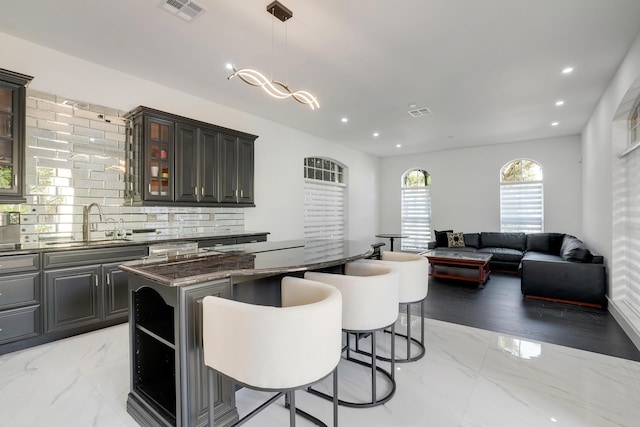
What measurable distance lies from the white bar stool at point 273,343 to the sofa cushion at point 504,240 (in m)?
6.88

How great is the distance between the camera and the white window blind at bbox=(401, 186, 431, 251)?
857cm

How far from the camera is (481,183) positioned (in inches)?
303

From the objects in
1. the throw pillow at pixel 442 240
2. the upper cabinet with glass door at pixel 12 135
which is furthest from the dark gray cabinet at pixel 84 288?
the throw pillow at pixel 442 240

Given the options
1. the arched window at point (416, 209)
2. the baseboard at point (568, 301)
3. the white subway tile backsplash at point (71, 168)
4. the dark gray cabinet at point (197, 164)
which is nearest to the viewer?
the white subway tile backsplash at point (71, 168)

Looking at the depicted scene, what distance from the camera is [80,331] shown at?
3086 mm

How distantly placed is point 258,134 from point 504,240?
5914 mm

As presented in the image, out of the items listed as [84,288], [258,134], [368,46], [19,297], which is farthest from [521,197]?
[19,297]

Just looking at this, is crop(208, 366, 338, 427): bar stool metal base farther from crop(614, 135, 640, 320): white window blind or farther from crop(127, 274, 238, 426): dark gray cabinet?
crop(614, 135, 640, 320): white window blind

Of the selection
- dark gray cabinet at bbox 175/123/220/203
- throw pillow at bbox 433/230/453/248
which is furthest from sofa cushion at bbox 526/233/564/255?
dark gray cabinet at bbox 175/123/220/203

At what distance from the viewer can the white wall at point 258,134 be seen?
3.20 metres

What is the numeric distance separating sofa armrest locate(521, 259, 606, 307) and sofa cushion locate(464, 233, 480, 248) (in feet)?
9.06

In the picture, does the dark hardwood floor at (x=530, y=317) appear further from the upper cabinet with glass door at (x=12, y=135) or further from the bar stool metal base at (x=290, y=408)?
the upper cabinet with glass door at (x=12, y=135)

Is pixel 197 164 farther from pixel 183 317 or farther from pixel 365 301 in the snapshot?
pixel 365 301

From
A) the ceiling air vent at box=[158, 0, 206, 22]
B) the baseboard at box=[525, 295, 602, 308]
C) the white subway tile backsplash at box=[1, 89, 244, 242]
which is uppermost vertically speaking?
the ceiling air vent at box=[158, 0, 206, 22]
